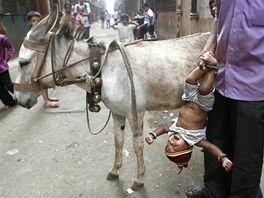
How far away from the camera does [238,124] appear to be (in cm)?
179

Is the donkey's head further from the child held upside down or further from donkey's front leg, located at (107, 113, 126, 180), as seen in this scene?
the child held upside down

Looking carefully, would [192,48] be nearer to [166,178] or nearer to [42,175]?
[166,178]

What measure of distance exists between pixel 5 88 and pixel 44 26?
3.43 m

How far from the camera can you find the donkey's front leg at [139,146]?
242 cm

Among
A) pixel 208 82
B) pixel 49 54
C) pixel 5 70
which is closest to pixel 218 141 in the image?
pixel 208 82

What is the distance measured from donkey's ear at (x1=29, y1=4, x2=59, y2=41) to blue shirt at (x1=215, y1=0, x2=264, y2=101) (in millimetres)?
1282

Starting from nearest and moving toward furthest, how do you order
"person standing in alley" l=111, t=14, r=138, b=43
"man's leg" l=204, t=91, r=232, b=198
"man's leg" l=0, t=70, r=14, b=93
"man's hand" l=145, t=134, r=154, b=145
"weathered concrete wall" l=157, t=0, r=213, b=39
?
1. "man's leg" l=204, t=91, r=232, b=198
2. "man's hand" l=145, t=134, r=154, b=145
3. "man's leg" l=0, t=70, r=14, b=93
4. "weathered concrete wall" l=157, t=0, r=213, b=39
5. "person standing in alley" l=111, t=14, r=138, b=43

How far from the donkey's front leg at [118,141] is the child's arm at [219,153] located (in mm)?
861

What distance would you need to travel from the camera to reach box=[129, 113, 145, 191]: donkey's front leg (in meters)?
2.42

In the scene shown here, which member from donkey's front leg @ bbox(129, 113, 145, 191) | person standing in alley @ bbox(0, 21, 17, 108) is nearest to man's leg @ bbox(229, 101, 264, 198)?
donkey's front leg @ bbox(129, 113, 145, 191)

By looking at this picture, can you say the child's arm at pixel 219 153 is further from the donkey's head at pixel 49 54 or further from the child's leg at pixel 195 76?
the donkey's head at pixel 49 54

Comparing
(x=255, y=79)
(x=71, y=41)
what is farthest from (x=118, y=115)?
(x=255, y=79)

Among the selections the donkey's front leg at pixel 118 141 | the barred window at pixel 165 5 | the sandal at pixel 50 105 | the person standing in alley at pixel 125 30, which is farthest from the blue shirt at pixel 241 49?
the barred window at pixel 165 5

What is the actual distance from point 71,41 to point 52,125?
232cm
